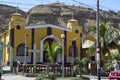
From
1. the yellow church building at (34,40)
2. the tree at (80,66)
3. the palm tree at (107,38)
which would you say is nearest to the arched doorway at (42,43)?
the yellow church building at (34,40)

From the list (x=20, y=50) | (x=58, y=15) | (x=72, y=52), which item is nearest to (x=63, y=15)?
(x=58, y=15)

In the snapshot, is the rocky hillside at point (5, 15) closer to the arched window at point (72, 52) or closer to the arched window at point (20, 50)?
the arched window at point (72, 52)

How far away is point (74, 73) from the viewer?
39531mm

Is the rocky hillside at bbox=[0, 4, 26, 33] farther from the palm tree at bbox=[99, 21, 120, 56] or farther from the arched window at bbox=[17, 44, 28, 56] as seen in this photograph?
the palm tree at bbox=[99, 21, 120, 56]

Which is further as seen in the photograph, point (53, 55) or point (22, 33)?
point (22, 33)

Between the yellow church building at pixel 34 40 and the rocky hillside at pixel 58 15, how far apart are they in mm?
81061

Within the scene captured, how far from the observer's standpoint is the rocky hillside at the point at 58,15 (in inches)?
5748

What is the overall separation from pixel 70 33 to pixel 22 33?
25.8 feet

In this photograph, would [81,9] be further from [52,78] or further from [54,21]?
[52,78]

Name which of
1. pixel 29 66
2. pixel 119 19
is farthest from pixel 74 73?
pixel 119 19

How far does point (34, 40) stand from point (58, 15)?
9522 cm

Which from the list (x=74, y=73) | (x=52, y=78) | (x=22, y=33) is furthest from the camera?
(x=22, y=33)

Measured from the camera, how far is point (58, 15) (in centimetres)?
15338

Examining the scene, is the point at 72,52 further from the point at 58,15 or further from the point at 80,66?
the point at 58,15
